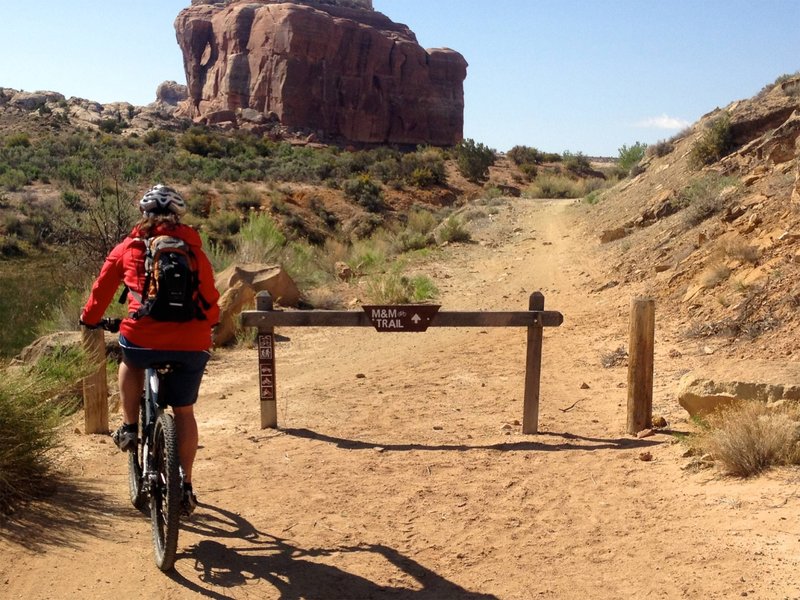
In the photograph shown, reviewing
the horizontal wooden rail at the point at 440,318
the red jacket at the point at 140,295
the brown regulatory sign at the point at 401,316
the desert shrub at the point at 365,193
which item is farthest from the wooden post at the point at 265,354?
the desert shrub at the point at 365,193

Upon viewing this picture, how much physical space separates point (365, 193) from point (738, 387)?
32.9 metres

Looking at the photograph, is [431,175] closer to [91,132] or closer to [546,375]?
[91,132]

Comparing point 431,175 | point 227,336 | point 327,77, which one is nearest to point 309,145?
point 327,77

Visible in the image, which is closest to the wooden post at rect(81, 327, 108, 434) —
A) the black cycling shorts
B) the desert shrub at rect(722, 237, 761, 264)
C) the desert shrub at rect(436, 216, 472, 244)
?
the black cycling shorts

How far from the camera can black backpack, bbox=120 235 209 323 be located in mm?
4004

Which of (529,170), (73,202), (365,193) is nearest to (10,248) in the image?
(73,202)

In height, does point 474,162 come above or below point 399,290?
above

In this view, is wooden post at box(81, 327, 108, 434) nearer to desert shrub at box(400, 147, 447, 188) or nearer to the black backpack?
the black backpack

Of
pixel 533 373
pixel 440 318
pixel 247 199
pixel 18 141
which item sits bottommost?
pixel 533 373

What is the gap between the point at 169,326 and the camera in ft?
13.5

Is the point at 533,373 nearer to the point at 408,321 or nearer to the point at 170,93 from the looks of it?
the point at 408,321

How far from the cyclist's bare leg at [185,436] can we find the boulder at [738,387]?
3798mm

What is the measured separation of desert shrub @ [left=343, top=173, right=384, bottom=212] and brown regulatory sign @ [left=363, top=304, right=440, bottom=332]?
30696 millimetres

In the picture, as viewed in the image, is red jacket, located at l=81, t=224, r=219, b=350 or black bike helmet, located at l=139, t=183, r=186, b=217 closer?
red jacket, located at l=81, t=224, r=219, b=350
